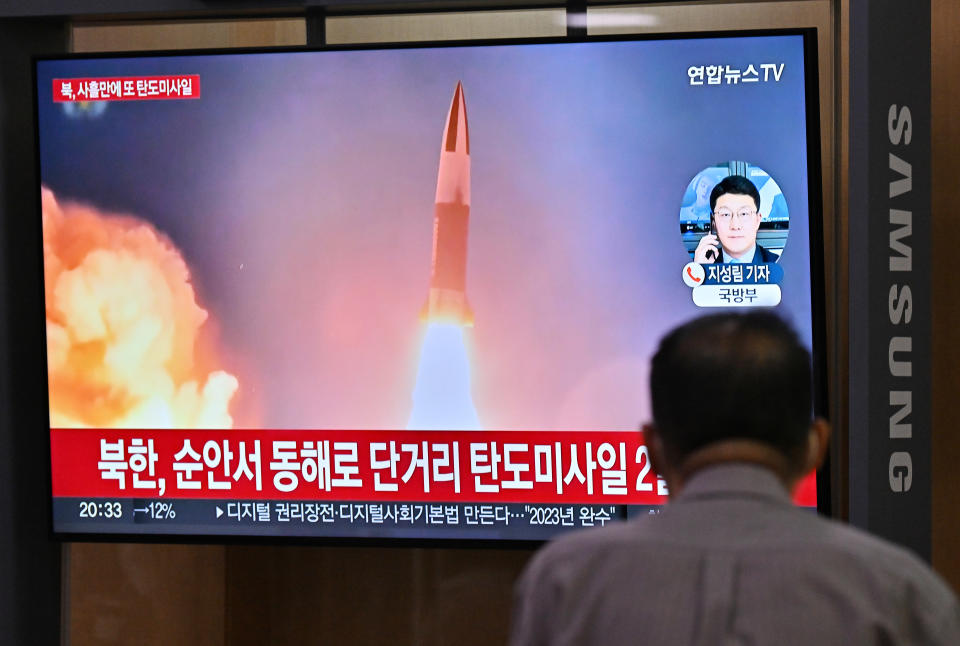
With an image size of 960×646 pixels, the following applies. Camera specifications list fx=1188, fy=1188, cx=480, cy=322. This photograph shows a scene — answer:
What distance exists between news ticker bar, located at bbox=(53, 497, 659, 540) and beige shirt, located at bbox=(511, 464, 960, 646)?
1.85 meters

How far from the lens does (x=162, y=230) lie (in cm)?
309

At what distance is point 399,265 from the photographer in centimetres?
303

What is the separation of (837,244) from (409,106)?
3.79 feet

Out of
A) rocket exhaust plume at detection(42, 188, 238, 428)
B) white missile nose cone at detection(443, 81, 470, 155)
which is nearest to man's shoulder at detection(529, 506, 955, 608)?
white missile nose cone at detection(443, 81, 470, 155)

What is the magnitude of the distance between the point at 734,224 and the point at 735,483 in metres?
1.87

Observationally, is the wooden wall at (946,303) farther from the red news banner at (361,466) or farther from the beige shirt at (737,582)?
the beige shirt at (737,582)

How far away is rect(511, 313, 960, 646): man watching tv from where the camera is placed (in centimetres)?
103

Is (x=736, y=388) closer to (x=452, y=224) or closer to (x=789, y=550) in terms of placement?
(x=789, y=550)

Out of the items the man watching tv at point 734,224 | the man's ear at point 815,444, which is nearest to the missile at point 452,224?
the man watching tv at point 734,224

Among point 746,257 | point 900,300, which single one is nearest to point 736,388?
point 900,300

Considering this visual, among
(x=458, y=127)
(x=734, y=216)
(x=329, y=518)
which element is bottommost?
(x=329, y=518)

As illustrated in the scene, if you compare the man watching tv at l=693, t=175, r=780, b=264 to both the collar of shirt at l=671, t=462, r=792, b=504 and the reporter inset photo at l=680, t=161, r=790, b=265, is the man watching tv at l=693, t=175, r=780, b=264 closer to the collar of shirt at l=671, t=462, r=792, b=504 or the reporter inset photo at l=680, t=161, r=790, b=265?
the reporter inset photo at l=680, t=161, r=790, b=265

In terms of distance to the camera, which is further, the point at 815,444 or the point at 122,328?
the point at 122,328

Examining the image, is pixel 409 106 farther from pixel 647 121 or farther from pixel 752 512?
pixel 752 512
